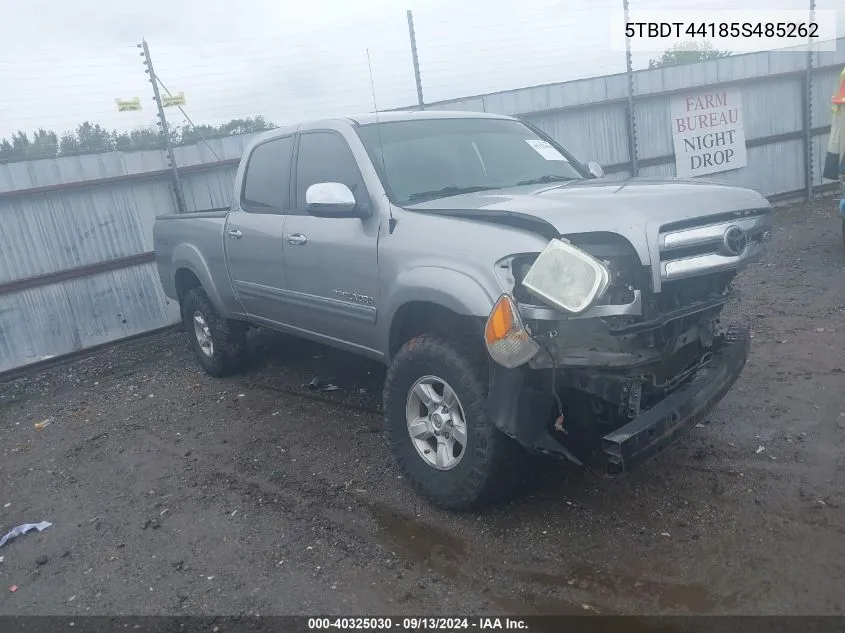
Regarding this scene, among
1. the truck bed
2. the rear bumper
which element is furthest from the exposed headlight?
the truck bed

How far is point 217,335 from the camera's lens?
6027 millimetres

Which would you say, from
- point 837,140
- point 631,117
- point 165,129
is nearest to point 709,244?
point 837,140

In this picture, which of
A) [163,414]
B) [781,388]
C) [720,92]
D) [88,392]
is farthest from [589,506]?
[720,92]

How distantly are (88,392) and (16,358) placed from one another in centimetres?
148

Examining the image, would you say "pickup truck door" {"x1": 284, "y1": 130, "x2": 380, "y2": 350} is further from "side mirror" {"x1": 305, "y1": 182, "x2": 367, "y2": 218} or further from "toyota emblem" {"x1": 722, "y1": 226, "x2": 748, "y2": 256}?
"toyota emblem" {"x1": 722, "y1": 226, "x2": 748, "y2": 256}

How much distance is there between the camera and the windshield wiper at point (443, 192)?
3828 millimetres

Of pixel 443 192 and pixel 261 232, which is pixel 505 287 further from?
pixel 261 232

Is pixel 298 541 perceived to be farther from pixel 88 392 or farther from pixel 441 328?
pixel 88 392

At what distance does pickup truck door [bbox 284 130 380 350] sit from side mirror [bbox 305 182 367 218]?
0.39 ft

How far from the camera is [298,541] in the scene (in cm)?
338

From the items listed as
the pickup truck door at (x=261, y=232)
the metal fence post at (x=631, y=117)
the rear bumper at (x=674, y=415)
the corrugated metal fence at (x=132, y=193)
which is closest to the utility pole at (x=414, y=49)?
the corrugated metal fence at (x=132, y=193)

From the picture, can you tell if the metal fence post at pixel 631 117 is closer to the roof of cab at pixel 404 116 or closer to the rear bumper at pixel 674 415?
the roof of cab at pixel 404 116

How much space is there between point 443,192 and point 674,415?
182cm

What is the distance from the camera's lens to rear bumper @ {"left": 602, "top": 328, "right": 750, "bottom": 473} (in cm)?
272
